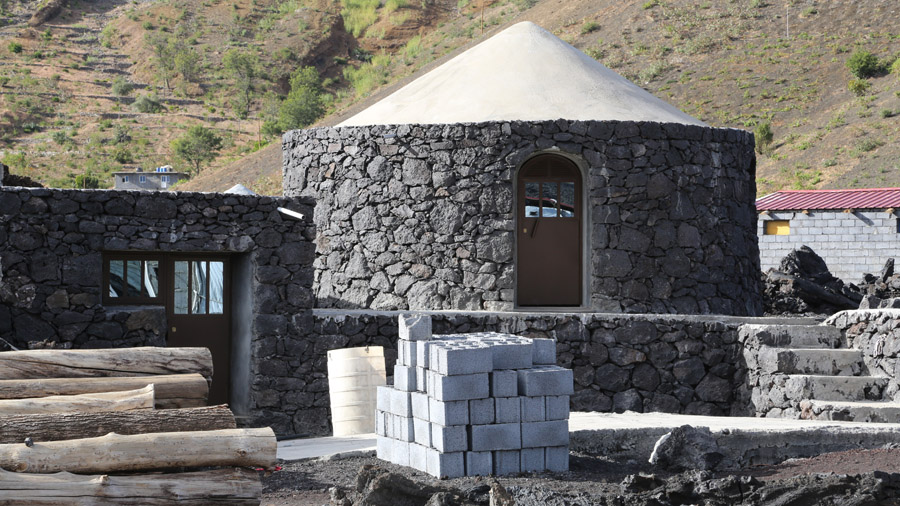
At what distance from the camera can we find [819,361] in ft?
39.4

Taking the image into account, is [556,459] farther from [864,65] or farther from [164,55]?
[164,55]

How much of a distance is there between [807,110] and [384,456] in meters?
32.2

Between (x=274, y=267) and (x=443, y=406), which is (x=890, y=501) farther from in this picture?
(x=274, y=267)

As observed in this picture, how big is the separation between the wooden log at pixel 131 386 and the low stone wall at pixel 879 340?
24.4ft

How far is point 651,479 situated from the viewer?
7422mm

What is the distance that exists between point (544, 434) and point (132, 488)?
3483 mm

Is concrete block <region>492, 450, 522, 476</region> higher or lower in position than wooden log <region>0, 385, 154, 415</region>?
lower

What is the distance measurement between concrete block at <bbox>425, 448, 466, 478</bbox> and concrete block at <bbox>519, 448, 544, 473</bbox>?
0.49 meters

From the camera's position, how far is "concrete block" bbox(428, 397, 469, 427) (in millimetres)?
8211

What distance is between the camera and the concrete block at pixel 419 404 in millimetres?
8516

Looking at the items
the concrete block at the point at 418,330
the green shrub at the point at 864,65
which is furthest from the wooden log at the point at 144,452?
the green shrub at the point at 864,65

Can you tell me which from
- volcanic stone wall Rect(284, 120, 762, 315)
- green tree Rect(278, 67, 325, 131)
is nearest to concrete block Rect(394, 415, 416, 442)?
volcanic stone wall Rect(284, 120, 762, 315)

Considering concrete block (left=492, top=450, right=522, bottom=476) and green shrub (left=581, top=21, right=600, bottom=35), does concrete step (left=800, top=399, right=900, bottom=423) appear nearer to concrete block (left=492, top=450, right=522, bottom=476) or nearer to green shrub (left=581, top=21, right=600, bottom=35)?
concrete block (left=492, top=450, right=522, bottom=476)

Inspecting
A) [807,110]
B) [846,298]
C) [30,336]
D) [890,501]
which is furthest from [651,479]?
[807,110]
